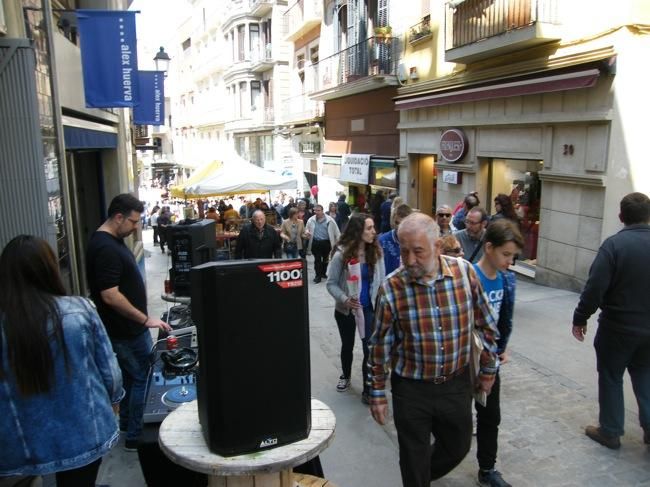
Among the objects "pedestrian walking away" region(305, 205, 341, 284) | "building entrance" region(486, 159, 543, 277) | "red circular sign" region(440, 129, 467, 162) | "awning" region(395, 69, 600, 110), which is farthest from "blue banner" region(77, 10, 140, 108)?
"red circular sign" region(440, 129, 467, 162)

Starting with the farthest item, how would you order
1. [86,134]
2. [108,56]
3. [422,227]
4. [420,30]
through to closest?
[420,30], [86,134], [108,56], [422,227]

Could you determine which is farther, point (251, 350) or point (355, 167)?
point (355, 167)

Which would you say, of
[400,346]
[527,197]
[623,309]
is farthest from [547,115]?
[400,346]

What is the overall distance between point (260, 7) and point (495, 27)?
23.4 meters

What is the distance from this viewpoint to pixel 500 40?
1006 cm

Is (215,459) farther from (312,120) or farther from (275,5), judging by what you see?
(275,5)

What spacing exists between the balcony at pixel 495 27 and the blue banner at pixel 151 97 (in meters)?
6.62

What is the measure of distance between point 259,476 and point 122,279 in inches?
81.3

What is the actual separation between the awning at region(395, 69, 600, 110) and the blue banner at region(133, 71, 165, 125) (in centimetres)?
646

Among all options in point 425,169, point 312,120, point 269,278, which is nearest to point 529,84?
point 425,169

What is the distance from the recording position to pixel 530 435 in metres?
4.16

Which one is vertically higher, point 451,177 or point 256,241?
point 451,177

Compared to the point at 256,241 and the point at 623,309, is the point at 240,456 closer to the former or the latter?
the point at 623,309

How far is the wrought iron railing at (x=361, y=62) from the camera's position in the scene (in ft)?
51.9
